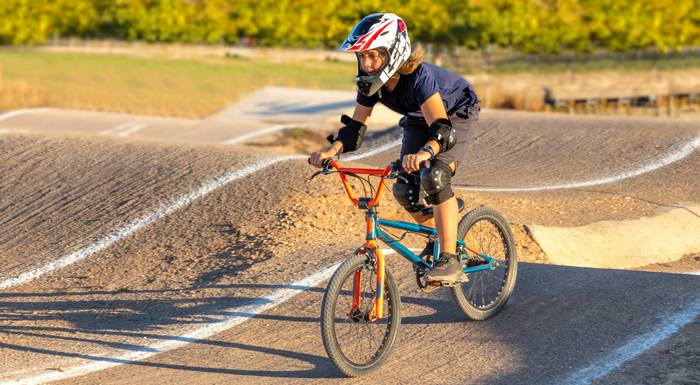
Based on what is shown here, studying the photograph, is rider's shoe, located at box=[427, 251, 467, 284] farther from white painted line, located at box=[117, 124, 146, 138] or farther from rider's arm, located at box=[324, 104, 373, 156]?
white painted line, located at box=[117, 124, 146, 138]

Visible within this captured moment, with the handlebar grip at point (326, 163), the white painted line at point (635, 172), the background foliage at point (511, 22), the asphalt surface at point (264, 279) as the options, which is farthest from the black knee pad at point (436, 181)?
the background foliage at point (511, 22)

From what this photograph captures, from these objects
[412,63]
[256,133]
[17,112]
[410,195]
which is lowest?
[17,112]

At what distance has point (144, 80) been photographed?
42.2m

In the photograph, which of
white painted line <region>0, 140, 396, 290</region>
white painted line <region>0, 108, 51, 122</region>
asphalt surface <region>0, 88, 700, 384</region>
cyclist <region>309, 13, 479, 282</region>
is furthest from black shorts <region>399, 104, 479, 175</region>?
white painted line <region>0, 108, 51, 122</region>

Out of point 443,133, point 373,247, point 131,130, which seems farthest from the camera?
point 131,130

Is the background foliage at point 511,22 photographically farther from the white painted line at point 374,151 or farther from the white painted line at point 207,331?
the white painted line at point 207,331

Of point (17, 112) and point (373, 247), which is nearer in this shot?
point (373, 247)

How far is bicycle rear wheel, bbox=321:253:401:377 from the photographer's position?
5.61 metres

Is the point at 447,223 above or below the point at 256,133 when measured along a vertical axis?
above

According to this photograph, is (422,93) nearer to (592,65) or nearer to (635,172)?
(635,172)

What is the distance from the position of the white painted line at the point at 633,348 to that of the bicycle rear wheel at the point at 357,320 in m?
1.03

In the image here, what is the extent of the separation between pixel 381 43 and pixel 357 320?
156 cm

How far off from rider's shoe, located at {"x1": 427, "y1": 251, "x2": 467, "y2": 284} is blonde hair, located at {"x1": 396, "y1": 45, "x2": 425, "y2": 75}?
43.2 inches

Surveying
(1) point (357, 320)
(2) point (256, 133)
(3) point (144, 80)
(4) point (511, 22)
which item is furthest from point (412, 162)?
(4) point (511, 22)
